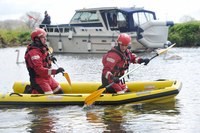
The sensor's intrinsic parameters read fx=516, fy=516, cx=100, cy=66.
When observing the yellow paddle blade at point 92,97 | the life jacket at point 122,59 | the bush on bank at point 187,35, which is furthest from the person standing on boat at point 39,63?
the bush on bank at point 187,35

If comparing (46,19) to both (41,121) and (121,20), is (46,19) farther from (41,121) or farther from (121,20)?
(41,121)

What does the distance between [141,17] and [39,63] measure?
19.8 m

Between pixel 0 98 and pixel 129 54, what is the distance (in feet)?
9.55

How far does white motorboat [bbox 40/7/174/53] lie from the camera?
2897 cm

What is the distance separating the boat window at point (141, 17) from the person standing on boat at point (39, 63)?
18680 millimetres

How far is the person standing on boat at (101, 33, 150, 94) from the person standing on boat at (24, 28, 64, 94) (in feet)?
3.21

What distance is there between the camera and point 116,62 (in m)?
10.6

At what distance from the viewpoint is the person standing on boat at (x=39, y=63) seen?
10680mm

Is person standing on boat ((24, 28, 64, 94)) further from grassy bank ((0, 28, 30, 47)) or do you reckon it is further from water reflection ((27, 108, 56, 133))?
grassy bank ((0, 28, 30, 47))

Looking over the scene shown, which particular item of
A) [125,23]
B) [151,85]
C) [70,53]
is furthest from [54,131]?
[70,53]

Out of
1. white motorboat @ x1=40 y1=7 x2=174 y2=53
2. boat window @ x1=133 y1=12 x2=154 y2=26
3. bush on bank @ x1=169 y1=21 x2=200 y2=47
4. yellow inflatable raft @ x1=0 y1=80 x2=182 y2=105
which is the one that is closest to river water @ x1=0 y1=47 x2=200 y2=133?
→ yellow inflatable raft @ x1=0 y1=80 x2=182 y2=105

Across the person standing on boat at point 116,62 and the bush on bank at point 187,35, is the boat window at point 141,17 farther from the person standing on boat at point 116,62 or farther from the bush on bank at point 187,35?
the person standing on boat at point 116,62

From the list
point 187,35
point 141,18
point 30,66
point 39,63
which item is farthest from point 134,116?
point 187,35

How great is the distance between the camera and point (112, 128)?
8.75m
